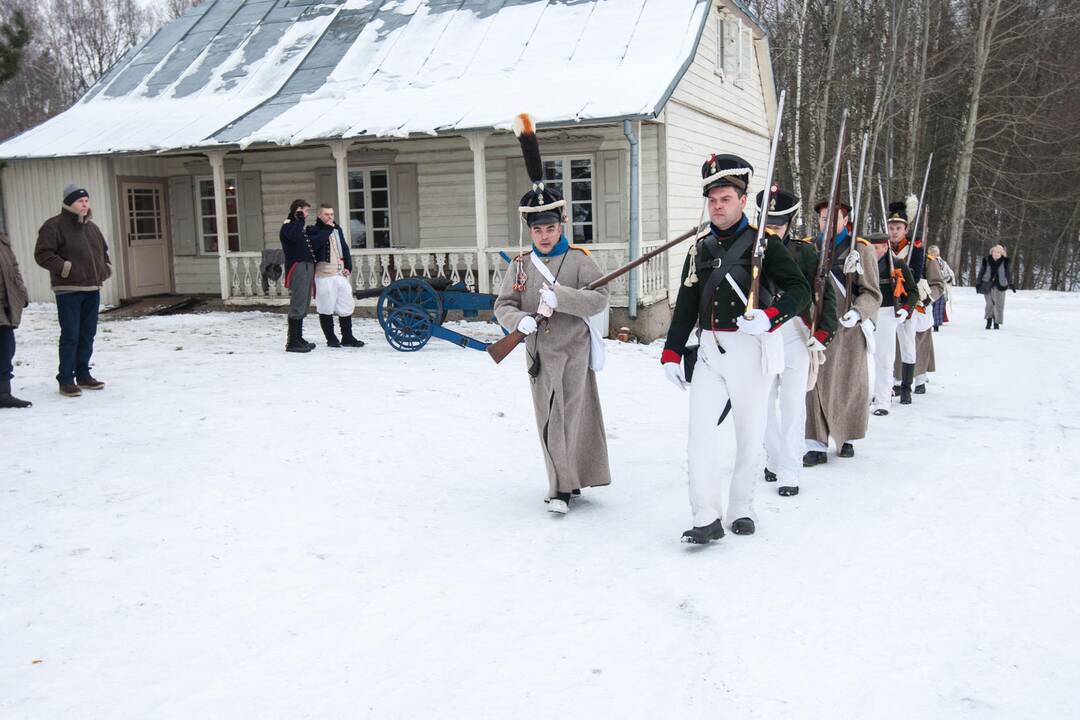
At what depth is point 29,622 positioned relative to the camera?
12.8 feet

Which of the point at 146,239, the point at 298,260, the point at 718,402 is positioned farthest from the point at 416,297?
the point at 146,239

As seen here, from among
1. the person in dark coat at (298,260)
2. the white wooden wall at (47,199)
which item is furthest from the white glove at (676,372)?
the white wooden wall at (47,199)

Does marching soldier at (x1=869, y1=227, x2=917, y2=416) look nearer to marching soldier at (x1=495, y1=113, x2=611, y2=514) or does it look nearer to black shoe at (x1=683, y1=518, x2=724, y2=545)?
marching soldier at (x1=495, y1=113, x2=611, y2=514)

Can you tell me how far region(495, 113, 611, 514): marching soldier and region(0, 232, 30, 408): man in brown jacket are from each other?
4437 mm

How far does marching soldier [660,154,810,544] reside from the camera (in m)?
4.72

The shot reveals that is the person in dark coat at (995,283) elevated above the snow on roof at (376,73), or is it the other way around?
the snow on roof at (376,73)

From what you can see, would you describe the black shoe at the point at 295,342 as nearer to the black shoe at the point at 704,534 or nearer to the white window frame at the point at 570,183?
the white window frame at the point at 570,183

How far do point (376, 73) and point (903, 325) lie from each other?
32.2ft

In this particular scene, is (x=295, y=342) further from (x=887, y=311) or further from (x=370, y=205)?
(x=887, y=311)

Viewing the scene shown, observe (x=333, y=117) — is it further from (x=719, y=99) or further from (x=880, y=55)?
(x=880, y=55)

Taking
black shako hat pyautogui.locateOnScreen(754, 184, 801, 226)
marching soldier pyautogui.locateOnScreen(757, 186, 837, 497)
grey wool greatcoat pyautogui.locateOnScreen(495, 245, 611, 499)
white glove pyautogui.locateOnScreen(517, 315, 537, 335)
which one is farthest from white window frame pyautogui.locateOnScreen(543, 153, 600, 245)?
white glove pyautogui.locateOnScreen(517, 315, 537, 335)

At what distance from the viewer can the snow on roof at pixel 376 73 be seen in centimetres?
1325

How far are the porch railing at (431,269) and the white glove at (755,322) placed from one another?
820 centimetres

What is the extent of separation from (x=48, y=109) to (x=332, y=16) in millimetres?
30543
